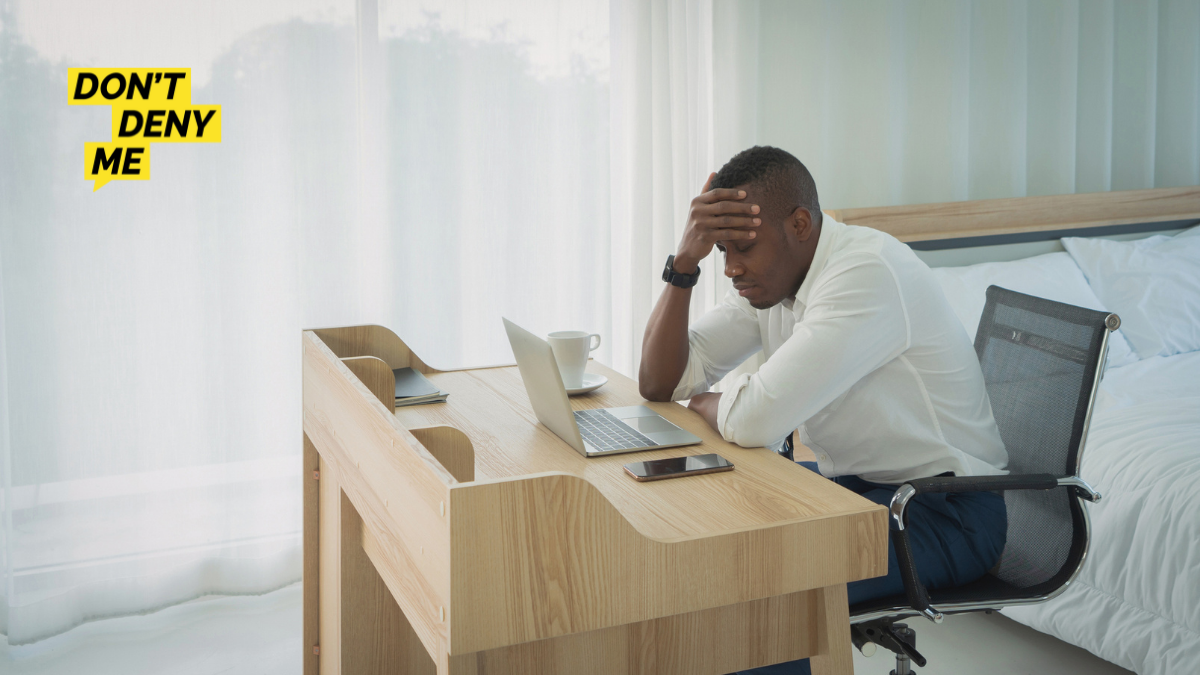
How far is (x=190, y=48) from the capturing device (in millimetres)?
2260

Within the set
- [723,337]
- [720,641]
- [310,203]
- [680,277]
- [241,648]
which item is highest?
[310,203]

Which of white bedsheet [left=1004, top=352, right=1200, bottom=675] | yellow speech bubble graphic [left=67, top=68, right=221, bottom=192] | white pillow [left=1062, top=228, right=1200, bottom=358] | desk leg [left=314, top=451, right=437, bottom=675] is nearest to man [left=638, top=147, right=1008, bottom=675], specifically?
white bedsheet [left=1004, top=352, right=1200, bottom=675]

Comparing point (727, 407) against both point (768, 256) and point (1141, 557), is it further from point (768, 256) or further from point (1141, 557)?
point (1141, 557)

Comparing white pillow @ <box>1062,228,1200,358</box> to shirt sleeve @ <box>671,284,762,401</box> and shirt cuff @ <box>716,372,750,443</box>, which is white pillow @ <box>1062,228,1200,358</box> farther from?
shirt cuff @ <box>716,372,750,443</box>

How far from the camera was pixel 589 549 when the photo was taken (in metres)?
0.91

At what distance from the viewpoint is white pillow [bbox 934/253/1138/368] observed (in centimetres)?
269

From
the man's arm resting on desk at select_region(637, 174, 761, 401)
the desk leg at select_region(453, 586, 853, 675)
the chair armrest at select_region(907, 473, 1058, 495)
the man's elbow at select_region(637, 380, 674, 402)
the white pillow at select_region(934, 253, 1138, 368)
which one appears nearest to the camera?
the desk leg at select_region(453, 586, 853, 675)

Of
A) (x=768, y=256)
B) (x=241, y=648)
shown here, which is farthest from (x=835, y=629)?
(x=241, y=648)

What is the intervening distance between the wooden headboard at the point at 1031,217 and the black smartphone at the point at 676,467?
5.59ft

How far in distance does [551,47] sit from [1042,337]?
5.40 feet

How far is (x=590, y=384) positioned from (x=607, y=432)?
11.1 inches

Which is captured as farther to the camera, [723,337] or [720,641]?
[723,337]

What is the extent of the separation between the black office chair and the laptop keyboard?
1.28ft

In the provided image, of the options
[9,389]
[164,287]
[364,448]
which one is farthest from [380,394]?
[9,389]
